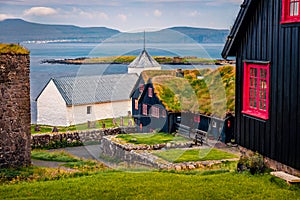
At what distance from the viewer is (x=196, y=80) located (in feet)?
117

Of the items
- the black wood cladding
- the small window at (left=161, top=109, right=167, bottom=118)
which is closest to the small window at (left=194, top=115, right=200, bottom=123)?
the small window at (left=161, top=109, right=167, bottom=118)

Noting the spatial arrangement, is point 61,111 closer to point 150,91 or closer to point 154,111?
point 150,91

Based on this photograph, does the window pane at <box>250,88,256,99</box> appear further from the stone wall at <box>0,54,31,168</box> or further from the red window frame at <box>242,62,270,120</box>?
the stone wall at <box>0,54,31,168</box>

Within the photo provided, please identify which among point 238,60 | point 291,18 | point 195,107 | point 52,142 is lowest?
point 52,142

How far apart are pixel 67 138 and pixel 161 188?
23.4 meters

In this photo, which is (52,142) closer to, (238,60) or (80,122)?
(80,122)

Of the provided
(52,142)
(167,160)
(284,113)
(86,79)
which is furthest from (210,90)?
(86,79)

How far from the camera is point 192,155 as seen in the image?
2559 centimetres

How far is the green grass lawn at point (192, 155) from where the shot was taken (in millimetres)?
24252

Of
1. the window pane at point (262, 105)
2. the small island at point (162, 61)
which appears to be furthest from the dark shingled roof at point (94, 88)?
the window pane at point (262, 105)

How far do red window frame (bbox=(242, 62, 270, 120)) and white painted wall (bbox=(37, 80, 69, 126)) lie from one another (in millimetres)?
33034

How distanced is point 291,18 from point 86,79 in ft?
140

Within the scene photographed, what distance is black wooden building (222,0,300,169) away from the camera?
13.3m

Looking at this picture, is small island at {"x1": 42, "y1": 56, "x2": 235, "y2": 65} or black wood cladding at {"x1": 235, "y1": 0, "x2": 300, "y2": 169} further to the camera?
small island at {"x1": 42, "y1": 56, "x2": 235, "y2": 65}
